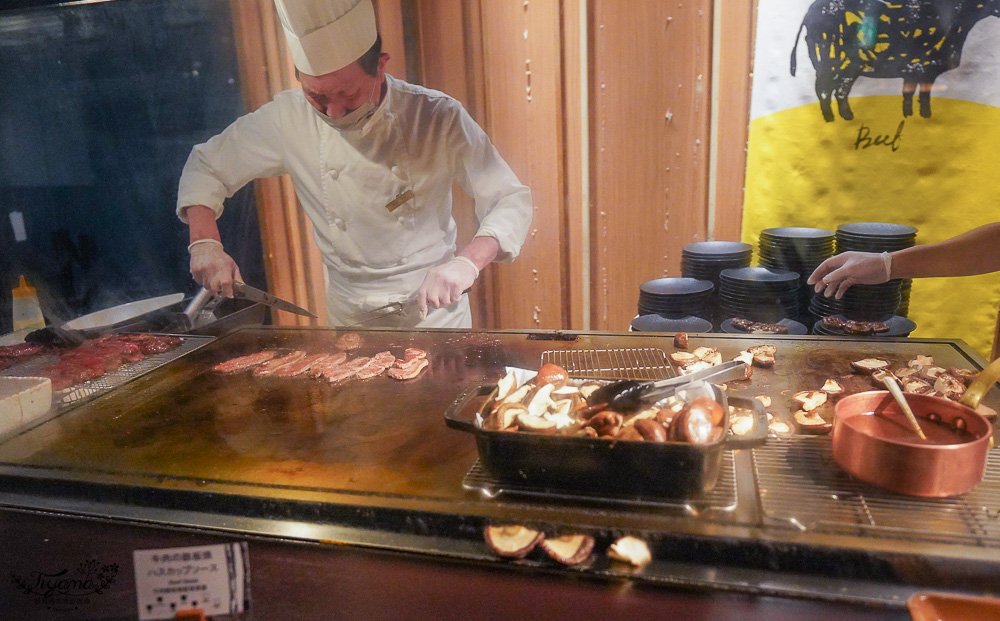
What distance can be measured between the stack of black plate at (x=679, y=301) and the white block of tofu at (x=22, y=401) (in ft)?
8.41

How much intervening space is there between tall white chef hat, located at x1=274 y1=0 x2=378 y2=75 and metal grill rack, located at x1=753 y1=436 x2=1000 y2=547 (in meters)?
2.78

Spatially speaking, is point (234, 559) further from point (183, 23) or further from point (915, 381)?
point (183, 23)

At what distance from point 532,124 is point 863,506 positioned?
9.78 feet

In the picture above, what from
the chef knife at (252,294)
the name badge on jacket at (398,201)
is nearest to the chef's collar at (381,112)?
the name badge on jacket at (398,201)

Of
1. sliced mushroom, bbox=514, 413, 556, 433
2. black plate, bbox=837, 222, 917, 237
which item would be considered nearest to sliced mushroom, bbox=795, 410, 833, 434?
sliced mushroom, bbox=514, 413, 556, 433

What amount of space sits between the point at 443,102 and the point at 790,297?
2.14 meters

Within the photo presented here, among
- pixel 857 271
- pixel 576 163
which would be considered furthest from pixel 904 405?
pixel 576 163

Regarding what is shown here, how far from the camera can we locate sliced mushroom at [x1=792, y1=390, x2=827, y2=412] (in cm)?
180

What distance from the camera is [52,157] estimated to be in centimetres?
277

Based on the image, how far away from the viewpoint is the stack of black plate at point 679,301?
3135 mm

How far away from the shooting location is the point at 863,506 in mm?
1350

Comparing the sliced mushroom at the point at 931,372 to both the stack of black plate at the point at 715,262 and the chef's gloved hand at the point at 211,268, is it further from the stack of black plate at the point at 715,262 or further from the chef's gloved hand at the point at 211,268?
the chef's gloved hand at the point at 211,268

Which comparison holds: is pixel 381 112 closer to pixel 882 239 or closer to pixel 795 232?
pixel 795 232

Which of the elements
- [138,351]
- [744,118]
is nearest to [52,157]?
[138,351]
